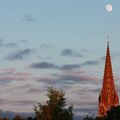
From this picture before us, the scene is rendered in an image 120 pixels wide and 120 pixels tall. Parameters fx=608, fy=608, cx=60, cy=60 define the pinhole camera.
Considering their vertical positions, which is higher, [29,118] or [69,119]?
[29,118]

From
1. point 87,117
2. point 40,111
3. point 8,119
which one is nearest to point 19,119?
point 8,119

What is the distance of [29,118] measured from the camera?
136 m

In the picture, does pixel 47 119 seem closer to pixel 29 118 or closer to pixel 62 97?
pixel 62 97

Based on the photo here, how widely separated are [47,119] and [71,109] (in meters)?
3.77

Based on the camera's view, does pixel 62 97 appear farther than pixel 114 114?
No

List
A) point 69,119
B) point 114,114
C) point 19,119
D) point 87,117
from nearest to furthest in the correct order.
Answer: point 69,119, point 87,117, point 19,119, point 114,114

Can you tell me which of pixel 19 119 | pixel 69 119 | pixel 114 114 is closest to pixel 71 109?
pixel 69 119

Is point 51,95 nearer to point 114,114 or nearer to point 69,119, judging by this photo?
point 69,119

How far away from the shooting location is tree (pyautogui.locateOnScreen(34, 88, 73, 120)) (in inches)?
3310

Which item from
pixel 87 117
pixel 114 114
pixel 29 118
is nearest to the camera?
pixel 87 117

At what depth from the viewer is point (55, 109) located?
85562 mm

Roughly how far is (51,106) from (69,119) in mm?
3502

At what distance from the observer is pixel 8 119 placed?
373 ft

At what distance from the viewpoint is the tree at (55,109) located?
84.1 meters
